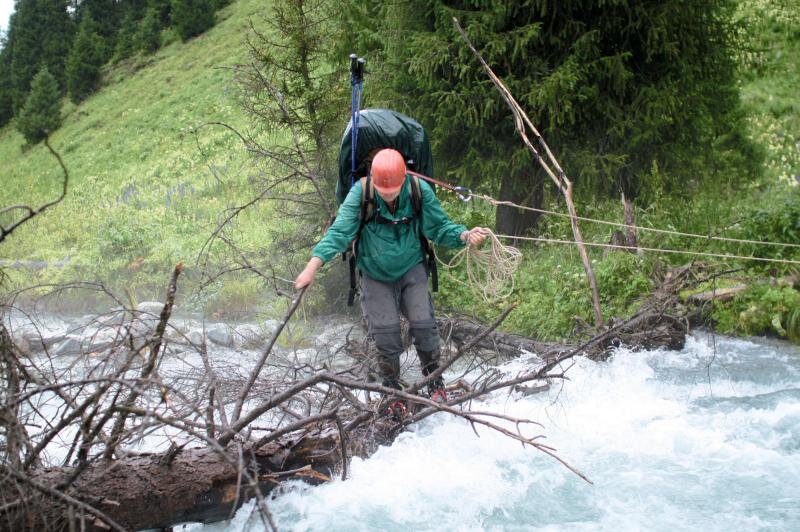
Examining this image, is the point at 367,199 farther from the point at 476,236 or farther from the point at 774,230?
the point at 774,230

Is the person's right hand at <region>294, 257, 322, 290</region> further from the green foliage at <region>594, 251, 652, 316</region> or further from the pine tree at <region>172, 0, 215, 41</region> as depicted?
the pine tree at <region>172, 0, 215, 41</region>

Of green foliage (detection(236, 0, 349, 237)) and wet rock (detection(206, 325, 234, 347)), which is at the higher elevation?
green foliage (detection(236, 0, 349, 237))

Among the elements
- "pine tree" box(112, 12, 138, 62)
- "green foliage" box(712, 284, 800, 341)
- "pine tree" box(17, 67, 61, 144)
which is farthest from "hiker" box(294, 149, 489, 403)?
"pine tree" box(112, 12, 138, 62)

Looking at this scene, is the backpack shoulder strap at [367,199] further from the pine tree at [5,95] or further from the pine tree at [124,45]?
the pine tree at [5,95]

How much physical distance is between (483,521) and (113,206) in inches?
741

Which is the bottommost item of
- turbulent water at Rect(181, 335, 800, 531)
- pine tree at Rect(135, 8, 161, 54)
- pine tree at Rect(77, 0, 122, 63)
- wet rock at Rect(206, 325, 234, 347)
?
wet rock at Rect(206, 325, 234, 347)

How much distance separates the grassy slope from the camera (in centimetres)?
1628

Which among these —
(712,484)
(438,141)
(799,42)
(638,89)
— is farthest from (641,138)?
(799,42)

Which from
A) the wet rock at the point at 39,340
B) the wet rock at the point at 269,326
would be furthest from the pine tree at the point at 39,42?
the wet rock at the point at 269,326

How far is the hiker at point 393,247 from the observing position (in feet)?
17.5

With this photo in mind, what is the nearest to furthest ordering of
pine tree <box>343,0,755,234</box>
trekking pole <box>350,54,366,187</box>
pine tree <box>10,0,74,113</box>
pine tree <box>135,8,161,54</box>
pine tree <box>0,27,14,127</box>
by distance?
trekking pole <box>350,54,366,187</box> < pine tree <box>343,0,755,234</box> < pine tree <box>135,8,161,54</box> < pine tree <box>10,0,74,113</box> < pine tree <box>0,27,14,127</box>

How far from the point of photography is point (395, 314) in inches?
227

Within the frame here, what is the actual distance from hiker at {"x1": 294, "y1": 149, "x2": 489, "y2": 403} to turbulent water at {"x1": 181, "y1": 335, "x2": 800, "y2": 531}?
2.12 feet

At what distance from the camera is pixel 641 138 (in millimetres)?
9852
